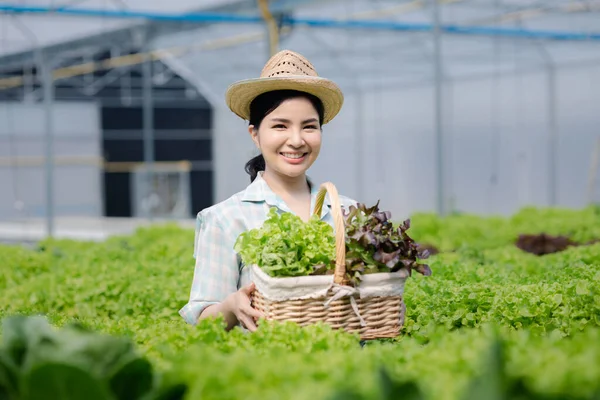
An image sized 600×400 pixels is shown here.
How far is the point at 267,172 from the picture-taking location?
3.92 metres

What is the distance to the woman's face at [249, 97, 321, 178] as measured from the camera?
12.2ft

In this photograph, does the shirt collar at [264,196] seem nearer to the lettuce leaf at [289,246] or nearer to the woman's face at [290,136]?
the woman's face at [290,136]

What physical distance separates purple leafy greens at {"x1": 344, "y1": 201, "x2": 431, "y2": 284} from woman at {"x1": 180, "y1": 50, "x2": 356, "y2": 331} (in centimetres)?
47

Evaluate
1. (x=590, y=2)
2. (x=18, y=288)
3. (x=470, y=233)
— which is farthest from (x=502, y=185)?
(x=18, y=288)

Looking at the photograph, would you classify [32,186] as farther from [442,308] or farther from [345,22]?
[442,308]

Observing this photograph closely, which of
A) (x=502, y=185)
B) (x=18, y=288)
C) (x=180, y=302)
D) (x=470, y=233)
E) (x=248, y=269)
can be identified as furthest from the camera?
(x=502, y=185)

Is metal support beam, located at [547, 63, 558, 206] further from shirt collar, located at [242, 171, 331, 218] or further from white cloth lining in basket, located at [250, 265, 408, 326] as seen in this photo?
white cloth lining in basket, located at [250, 265, 408, 326]

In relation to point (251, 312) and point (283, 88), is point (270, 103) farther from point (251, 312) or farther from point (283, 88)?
point (251, 312)

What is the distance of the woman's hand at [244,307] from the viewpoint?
10.8 feet

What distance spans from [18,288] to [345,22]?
10.4 meters

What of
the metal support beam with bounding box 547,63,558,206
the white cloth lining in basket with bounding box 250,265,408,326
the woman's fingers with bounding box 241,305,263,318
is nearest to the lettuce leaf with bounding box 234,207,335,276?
the white cloth lining in basket with bounding box 250,265,408,326

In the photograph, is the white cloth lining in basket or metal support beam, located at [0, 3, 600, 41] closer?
the white cloth lining in basket

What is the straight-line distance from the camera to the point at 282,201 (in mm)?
3846

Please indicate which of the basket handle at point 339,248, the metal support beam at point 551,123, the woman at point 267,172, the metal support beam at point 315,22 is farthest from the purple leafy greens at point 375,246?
the metal support beam at point 551,123
